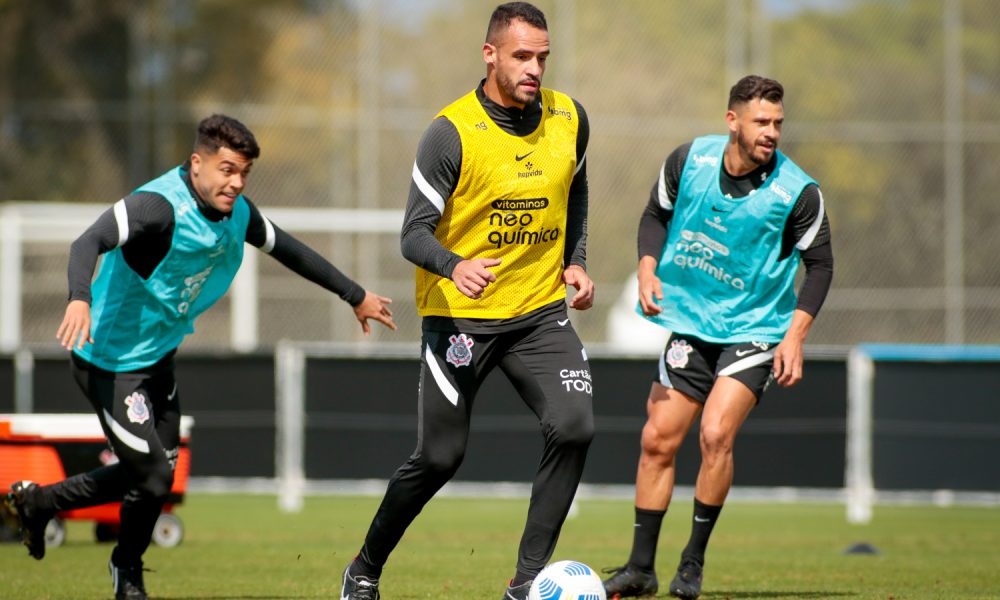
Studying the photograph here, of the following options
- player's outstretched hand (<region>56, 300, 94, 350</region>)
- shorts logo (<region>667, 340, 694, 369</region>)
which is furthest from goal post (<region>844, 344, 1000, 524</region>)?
player's outstretched hand (<region>56, 300, 94, 350</region>)

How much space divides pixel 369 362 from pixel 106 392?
25.5 ft

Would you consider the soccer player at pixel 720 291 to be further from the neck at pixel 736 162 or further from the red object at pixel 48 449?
the red object at pixel 48 449

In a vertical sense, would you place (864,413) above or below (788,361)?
below

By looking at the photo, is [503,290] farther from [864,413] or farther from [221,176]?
[864,413]

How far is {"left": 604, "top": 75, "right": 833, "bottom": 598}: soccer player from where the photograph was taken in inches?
290

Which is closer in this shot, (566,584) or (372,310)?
(566,584)

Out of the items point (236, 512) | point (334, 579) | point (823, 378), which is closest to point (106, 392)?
point (334, 579)

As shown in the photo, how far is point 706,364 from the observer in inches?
300

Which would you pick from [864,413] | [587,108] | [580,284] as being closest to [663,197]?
[580,284]

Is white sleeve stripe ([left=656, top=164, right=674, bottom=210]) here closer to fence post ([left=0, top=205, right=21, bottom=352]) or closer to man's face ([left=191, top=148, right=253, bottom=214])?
man's face ([left=191, top=148, right=253, bottom=214])

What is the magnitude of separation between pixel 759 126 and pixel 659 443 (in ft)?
5.39

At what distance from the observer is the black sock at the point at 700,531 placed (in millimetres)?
7324

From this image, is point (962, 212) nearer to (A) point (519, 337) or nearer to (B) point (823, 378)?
(B) point (823, 378)

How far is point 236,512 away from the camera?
14.4 m
